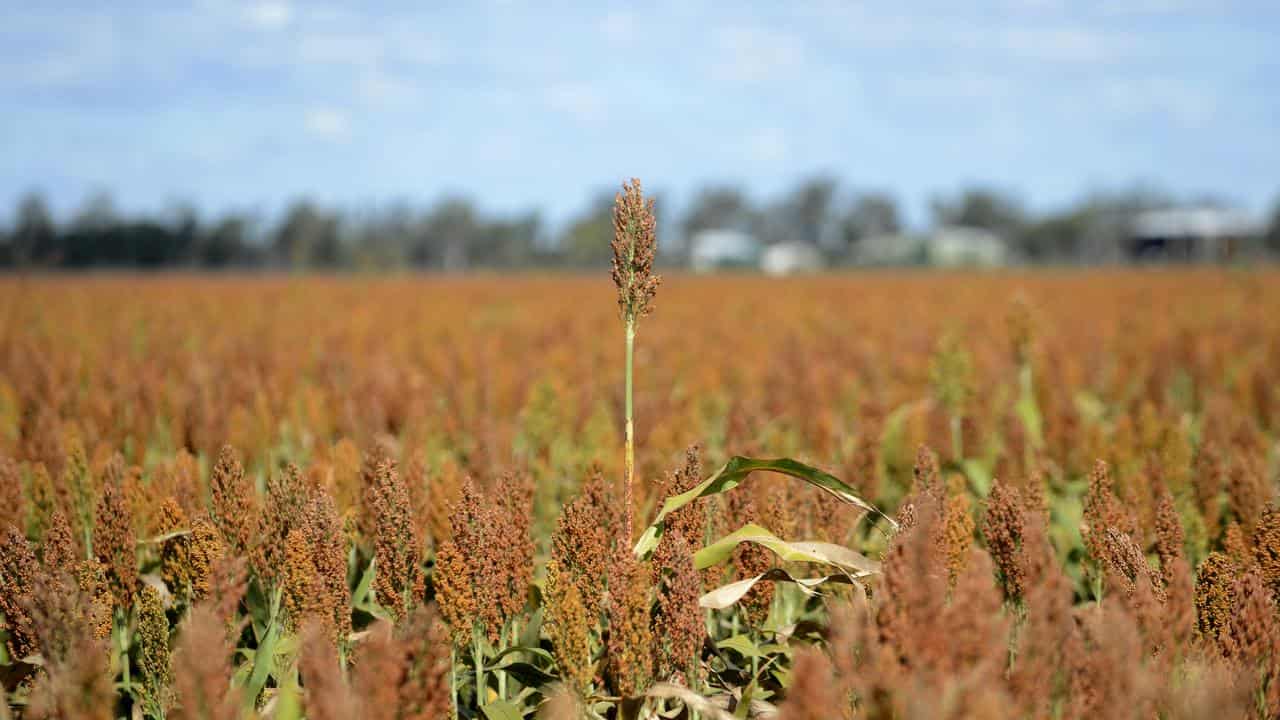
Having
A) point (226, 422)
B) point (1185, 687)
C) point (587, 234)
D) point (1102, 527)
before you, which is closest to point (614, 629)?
point (1185, 687)

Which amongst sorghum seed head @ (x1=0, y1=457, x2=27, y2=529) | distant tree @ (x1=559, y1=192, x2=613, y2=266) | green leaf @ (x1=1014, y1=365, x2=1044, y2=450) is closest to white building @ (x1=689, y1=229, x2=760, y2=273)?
distant tree @ (x1=559, y1=192, x2=613, y2=266)

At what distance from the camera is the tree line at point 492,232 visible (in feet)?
265

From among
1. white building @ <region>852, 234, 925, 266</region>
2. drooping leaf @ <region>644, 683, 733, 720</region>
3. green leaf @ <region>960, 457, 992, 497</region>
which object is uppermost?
white building @ <region>852, 234, 925, 266</region>

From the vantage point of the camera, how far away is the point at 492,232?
11019 cm

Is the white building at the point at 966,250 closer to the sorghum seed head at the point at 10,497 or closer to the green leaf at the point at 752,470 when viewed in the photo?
the green leaf at the point at 752,470

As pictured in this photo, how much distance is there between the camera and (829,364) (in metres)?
8.59

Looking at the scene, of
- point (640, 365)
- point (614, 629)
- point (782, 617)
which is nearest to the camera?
point (614, 629)

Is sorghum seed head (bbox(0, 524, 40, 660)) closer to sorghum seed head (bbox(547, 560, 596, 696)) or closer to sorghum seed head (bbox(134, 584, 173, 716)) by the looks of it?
sorghum seed head (bbox(134, 584, 173, 716))

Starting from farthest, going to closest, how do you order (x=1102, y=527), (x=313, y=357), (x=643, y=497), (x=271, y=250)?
(x=271, y=250), (x=313, y=357), (x=643, y=497), (x=1102, y=527)

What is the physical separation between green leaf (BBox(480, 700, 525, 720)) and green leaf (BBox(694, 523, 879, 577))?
1.98 feet

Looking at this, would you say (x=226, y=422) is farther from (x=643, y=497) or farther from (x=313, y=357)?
(x=313, y=357)

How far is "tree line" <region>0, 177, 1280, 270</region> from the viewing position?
80.9m

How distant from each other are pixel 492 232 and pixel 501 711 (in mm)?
110408

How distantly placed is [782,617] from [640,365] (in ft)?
20.6
